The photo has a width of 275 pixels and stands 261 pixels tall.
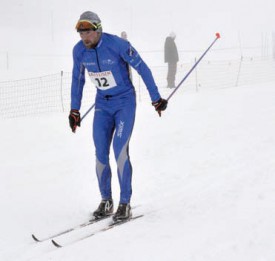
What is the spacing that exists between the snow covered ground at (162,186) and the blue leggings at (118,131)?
474 mm

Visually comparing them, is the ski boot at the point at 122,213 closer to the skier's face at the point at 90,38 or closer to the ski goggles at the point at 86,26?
the skier's face at the point at 90,38

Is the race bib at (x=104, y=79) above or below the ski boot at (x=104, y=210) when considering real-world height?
above

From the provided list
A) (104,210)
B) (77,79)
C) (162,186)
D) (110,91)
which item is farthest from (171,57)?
(104,210)

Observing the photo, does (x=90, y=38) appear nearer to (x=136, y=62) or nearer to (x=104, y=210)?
(x=136, y=62)

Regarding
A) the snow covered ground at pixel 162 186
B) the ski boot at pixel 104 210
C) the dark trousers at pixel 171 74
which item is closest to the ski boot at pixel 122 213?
the snow covered ground at pixel 162 186

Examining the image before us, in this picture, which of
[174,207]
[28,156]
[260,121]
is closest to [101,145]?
[174,207]

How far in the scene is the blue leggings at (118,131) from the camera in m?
4.55

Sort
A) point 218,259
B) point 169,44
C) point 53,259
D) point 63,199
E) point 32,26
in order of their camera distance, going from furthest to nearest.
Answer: point 32,26
point 169,44
point 63,199
point 53,259
point 218,259

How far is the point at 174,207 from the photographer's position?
465cm

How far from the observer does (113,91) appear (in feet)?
14.9

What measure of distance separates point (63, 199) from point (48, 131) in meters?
4.20

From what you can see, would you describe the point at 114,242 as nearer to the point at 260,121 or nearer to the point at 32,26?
the point at 260,121

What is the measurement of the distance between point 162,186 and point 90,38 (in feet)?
7.83

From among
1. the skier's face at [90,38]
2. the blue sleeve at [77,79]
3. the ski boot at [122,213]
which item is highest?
the skier's face at [90,38]
